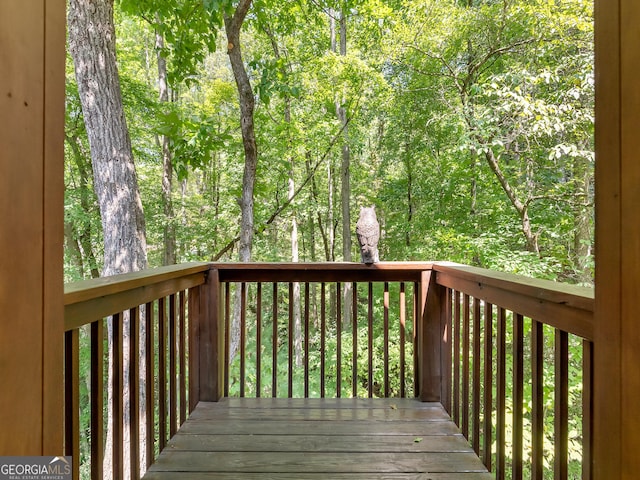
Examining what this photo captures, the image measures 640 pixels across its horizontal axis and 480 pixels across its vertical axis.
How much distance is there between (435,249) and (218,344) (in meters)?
6.52

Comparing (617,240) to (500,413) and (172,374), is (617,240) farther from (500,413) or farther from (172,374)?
(172,374)

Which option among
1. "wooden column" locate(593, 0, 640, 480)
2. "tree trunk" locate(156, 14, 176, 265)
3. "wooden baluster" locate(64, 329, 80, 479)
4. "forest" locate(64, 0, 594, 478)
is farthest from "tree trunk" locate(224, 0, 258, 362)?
"tree trunk" locate(156, 14, 176, 265)

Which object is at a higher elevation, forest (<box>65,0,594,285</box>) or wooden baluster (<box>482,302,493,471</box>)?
forest (<box>65,0,594,285</box>)

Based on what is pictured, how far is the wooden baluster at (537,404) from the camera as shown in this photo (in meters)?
1.29

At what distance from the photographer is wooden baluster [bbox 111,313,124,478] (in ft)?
4.61

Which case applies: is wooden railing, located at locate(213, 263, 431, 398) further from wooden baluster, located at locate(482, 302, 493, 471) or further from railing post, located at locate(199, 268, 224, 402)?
wooden baluster, located at locate(482, 302, 493, 471)

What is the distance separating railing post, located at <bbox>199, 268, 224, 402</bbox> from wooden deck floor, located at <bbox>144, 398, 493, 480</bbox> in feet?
0.32

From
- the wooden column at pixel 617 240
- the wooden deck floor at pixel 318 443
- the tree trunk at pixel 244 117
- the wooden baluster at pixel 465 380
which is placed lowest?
the wooden deck floor at pixel 318 443

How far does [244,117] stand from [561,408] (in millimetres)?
4972

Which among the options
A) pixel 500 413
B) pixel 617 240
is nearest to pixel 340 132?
pixel 500 413

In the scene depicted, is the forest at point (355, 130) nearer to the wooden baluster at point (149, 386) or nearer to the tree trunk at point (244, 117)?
the tree trunk at point (244, 117)

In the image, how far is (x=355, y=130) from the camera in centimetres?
902

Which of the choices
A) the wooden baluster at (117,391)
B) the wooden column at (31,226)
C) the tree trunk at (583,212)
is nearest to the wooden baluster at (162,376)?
the wooden baluster at (117,391)

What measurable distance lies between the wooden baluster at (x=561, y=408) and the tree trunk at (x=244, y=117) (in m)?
3.05
